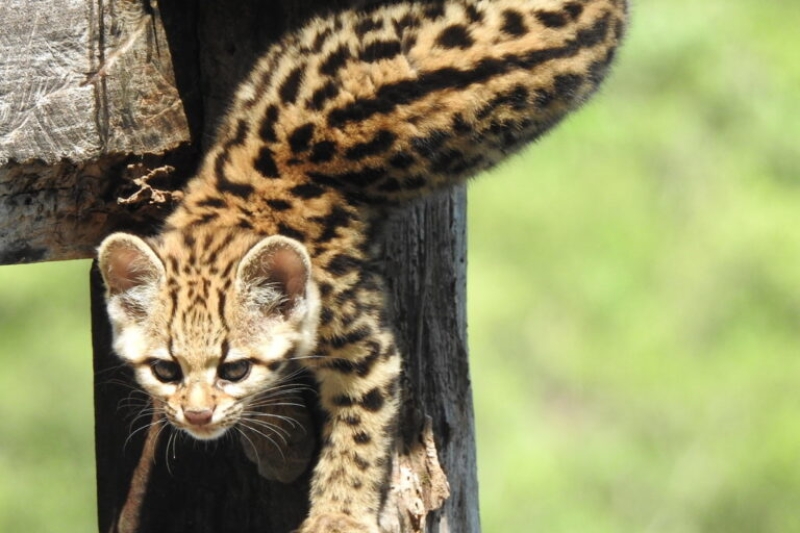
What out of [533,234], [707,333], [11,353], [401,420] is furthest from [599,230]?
[401,420]

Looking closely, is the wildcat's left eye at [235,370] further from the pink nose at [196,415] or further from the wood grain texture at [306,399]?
the wood grain texture at [306,399]

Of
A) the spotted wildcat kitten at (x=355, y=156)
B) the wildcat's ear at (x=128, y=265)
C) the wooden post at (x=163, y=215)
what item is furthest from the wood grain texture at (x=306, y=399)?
the wildcat's ear at (x=128, y=265)

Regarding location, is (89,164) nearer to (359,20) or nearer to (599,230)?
(359,20)

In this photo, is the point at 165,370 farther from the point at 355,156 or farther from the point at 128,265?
the point at 355,156

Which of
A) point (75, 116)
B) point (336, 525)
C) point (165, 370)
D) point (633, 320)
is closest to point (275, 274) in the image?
point (165, 370)

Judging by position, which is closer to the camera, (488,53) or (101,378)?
(488,53)
